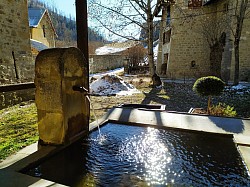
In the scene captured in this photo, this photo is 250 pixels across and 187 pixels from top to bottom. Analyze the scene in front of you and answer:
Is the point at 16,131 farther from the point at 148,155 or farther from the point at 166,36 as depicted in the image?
the point at 166,36

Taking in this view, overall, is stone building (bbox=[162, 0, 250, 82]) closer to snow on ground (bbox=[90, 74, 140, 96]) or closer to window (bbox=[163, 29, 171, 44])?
window (bbox=[163, 29, 171, 44])

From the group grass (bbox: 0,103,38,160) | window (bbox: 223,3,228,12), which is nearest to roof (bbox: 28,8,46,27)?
grass (bbox: 0,103,38,160)

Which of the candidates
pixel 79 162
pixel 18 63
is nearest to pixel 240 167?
pixel 79 162

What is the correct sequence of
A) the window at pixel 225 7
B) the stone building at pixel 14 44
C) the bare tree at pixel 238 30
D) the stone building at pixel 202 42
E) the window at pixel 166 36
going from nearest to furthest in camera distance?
the stone building at pixel 14 44
the bare tree at pixel 238 30
the stone building at pixel 202 42
the window at pixel 225 7
the window at pixel 166 36

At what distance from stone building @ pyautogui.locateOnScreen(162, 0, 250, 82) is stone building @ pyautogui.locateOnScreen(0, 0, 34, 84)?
1014 cm

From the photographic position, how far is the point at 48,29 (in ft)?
73.8

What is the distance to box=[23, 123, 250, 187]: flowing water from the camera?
73.7 inches

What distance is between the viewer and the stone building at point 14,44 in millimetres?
6266

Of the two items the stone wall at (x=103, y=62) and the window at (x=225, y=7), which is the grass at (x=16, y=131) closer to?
the window at (x=225, y=7)

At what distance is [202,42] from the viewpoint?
1505 centimetres

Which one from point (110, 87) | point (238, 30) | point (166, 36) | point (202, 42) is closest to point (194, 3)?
point (202, 42)

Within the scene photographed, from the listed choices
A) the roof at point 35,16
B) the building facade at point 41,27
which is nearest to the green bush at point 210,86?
the building facade at point 41,27

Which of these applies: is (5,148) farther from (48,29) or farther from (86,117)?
(48,29)

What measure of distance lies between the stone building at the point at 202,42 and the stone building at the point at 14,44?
10.1 meters
